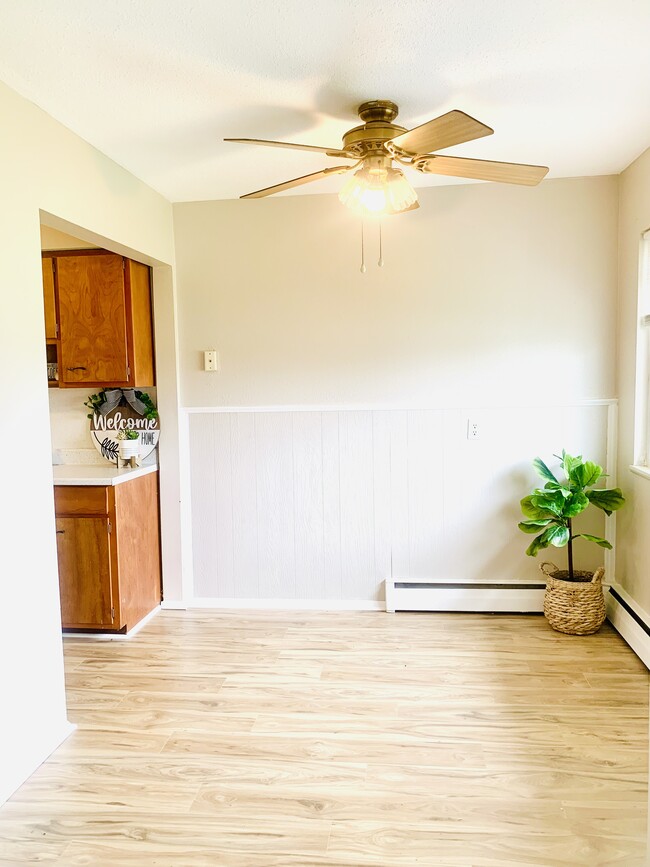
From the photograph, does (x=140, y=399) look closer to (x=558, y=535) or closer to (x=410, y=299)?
(x=410, y=299)

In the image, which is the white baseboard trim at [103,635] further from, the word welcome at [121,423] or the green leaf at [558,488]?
the green leaf at [558,488]

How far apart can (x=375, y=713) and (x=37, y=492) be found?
1.55 metres

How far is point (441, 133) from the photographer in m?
1.94

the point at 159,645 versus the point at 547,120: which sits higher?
the point at 547,120

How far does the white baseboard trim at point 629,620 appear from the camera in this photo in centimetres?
289

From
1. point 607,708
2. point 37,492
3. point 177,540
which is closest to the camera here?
point 37,492

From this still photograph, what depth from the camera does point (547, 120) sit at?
102 inches

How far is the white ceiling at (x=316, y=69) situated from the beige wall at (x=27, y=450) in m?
0.22

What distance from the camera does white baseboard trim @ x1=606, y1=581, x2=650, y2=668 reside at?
9.48 ft

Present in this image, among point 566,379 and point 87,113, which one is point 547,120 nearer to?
point 566,379

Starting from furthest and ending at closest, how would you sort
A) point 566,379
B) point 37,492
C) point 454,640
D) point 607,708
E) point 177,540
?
1. point 177,540
2. point 566,379
3. point 454,640
4. point 607,708
5. point 37,492

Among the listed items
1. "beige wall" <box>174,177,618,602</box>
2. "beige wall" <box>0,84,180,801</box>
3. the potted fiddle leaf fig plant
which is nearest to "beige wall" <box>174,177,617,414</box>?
"beige wall" <box>174,177,618,602</box>

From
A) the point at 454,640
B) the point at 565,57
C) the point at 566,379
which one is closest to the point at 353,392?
the point at 566,379

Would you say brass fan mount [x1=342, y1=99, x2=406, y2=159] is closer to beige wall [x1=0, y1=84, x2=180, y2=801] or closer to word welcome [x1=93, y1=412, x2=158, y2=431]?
beige wall [x1=0, y1=84, x2=180, y2=801]
